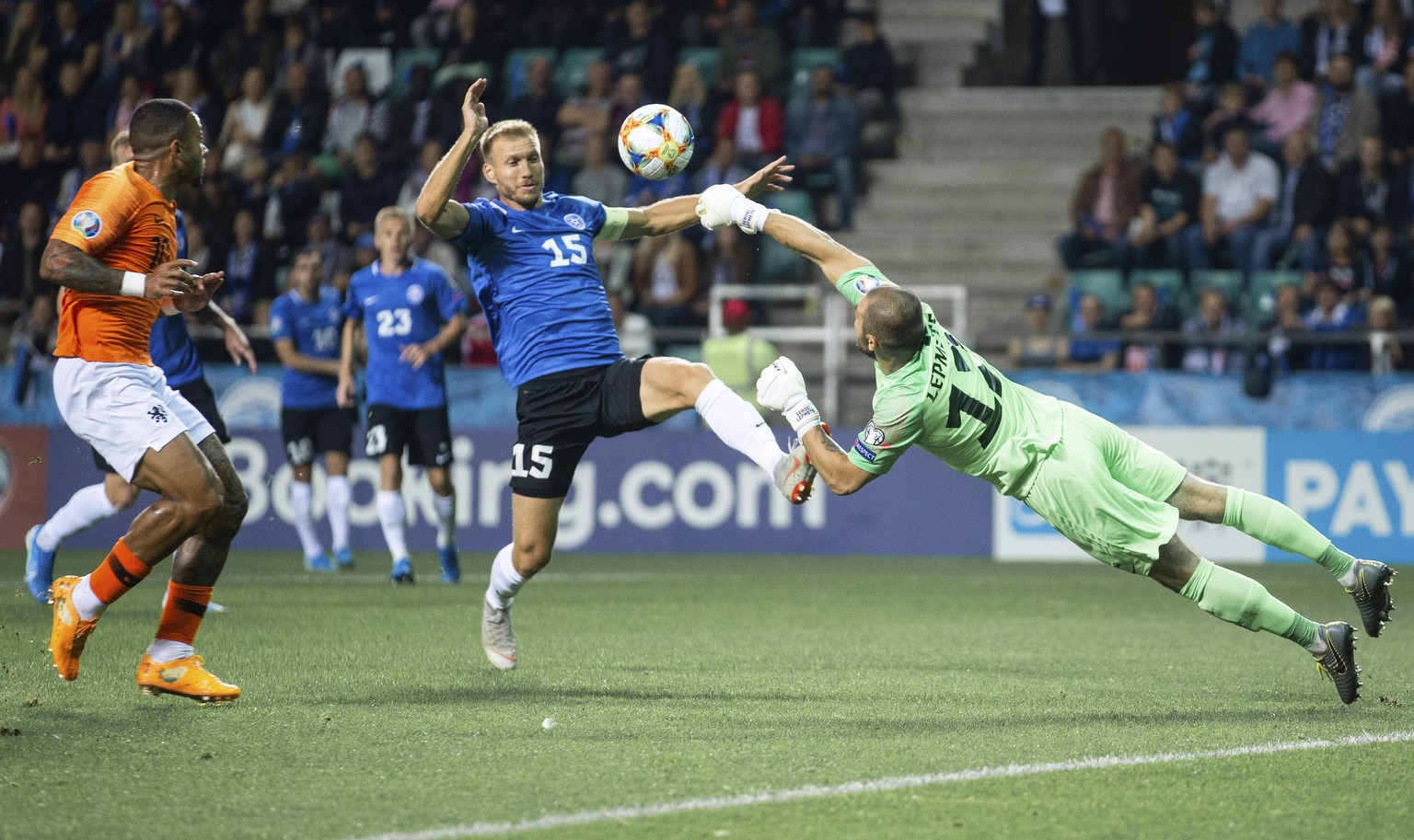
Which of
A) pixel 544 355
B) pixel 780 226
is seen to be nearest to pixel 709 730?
pixel 544 355

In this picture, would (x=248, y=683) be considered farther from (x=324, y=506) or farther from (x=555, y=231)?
(x=324, y=506)

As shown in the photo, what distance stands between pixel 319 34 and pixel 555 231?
1518 cm

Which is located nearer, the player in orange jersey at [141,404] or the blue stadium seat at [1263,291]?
the player in orange jersey at [141,404]

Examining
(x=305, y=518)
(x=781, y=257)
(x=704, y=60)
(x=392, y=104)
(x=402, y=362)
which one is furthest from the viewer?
(x=704, y=60)

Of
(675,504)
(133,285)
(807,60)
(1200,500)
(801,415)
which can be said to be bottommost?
(675,504)

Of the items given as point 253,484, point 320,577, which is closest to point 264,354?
point 253,484

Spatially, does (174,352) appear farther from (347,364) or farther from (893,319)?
(893,319)

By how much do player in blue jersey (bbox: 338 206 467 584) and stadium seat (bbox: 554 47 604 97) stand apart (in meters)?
8.59

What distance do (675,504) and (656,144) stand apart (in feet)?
25.2

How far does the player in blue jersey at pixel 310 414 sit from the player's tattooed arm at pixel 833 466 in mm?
7076

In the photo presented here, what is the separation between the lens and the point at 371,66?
818 inches

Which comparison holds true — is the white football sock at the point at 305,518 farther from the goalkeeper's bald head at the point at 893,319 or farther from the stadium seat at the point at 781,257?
the goalkeeper's bald head at the point at 893,319

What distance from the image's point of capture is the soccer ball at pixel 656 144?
7328 millimetres

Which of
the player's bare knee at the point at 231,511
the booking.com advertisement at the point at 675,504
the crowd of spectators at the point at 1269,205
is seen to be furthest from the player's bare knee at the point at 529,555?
Answer: the crowd of spectators at the point at 1269,205
